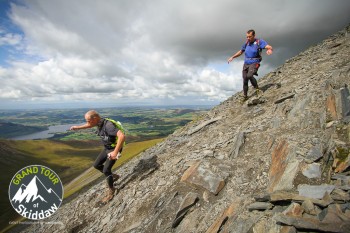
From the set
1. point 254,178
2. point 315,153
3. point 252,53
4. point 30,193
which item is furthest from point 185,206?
point 30,193

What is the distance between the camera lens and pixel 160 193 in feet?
35.0

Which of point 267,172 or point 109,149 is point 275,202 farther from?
point 109,149

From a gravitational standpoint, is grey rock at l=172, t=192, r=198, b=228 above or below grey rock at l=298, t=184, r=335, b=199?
below

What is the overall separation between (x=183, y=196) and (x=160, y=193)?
1.58 meters

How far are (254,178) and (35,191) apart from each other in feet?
44.3

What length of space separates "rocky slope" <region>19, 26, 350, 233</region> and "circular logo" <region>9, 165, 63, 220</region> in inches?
50.9

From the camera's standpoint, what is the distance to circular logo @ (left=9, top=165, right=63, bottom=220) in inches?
522

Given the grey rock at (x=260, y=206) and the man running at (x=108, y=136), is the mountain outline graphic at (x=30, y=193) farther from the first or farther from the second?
the grey rock at (x=260, y=206)

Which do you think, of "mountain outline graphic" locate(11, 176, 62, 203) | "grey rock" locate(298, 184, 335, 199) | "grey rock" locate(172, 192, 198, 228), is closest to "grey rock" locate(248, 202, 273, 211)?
"grey rock" locate(298, 184, 335, 199)

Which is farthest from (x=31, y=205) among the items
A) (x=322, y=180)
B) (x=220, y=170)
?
(x=322, y=180)

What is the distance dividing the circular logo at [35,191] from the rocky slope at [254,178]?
4.24 ft

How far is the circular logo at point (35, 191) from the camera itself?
13.3 meters

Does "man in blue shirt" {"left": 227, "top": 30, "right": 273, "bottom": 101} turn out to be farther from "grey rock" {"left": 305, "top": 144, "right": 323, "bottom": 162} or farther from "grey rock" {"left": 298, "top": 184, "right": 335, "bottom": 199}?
"grey rock" {"left": 298, "top": 184, "right": 335, "bottom": 199}

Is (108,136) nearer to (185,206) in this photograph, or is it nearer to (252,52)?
(185,206)
